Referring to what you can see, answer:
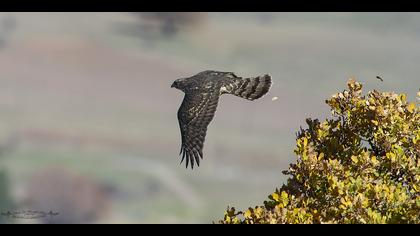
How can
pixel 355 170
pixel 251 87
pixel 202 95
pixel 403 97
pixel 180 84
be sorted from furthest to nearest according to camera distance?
pixel 251 87
pixel 180 84
pixel 202 95
pixel 403 97
pixel 355 170

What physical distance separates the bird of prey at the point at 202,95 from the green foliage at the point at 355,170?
4161 mm

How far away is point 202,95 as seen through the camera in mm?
19125

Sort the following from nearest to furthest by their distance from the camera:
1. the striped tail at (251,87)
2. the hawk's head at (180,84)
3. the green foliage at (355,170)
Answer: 1. the green foliage at (355,170)
2. the hawk's head at (180,84)
3. the striped tail at (251,87)

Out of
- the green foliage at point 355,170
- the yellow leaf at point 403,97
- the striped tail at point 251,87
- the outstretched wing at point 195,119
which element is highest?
the striped tail at point 251,87

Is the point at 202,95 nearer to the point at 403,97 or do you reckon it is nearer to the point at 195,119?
the point at 195,119

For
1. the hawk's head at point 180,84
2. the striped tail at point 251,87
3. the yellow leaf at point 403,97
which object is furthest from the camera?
the striped tail at point 251,87

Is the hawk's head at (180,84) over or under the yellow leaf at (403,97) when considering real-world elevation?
over

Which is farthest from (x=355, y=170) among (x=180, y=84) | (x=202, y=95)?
(x=180, y=84)

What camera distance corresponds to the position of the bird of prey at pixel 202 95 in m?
17.6

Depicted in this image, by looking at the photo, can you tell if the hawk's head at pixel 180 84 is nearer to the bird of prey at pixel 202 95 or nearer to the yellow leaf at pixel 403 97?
the bird of prey at pixel 202 95

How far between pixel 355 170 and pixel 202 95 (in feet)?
25.0

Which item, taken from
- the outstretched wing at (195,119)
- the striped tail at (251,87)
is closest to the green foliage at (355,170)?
the outstretched wing at (195,119)
